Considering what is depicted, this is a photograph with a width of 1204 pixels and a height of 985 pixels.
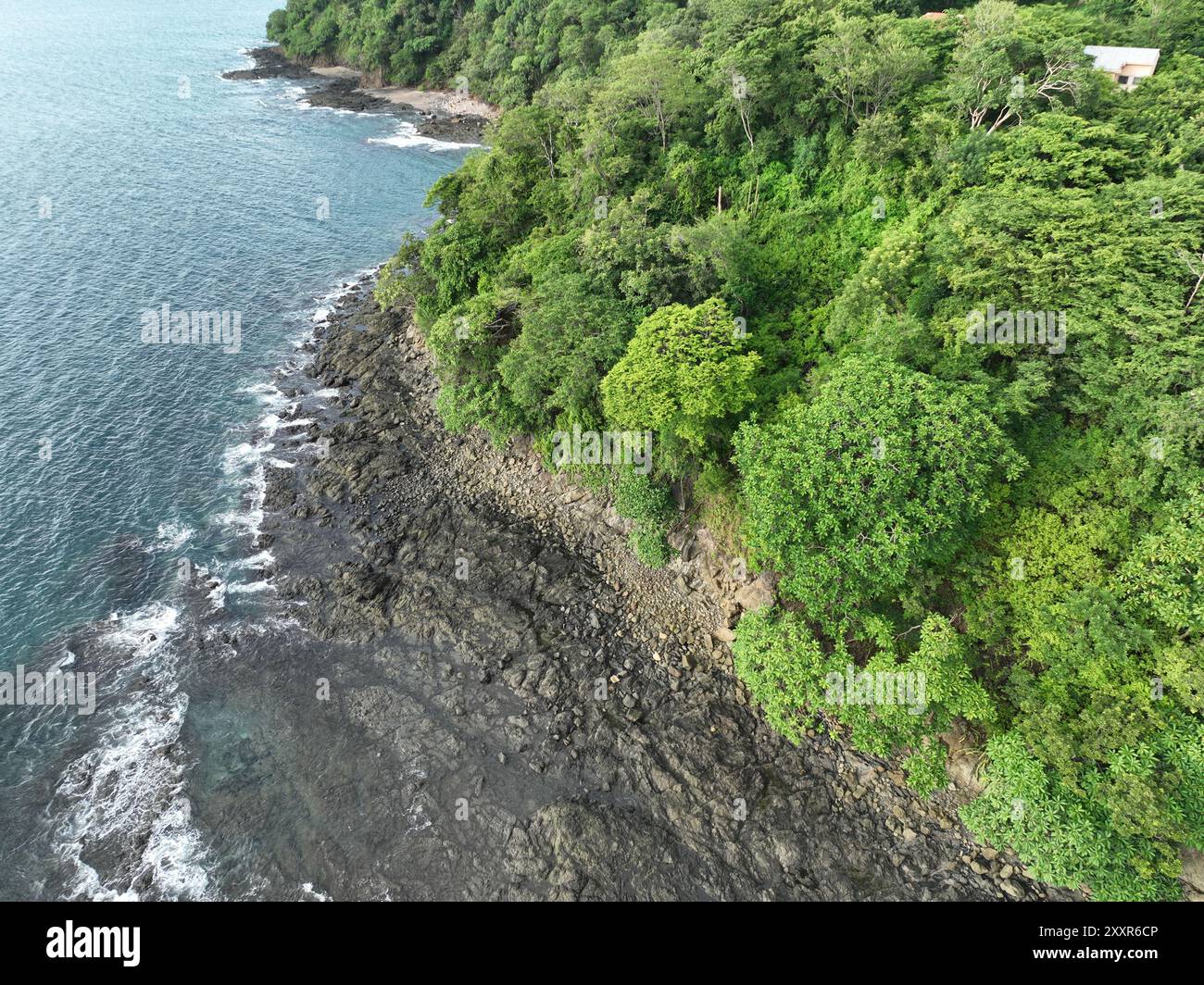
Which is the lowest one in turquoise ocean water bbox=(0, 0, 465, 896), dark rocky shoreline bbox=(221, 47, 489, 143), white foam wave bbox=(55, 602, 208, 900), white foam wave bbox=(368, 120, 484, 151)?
white foam wave bbox=(55, 602, 208, 900)

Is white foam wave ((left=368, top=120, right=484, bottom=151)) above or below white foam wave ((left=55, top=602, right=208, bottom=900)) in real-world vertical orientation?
above

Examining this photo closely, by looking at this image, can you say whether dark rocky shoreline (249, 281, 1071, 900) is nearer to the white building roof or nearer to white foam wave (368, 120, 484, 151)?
the white building roof

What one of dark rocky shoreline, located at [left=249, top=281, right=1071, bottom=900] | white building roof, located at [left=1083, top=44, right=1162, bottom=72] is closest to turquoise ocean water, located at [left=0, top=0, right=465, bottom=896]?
dark rocky shoreline, located at [left=249, top=281, right=1071, bottom=900]

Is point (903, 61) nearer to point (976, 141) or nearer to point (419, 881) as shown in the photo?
point (976, 141)

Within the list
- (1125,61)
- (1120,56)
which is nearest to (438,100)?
(1120,56)

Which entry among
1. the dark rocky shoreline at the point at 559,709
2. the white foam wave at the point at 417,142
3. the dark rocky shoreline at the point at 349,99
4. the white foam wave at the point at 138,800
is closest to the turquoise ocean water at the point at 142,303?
the white foam wave at the point at 138,800

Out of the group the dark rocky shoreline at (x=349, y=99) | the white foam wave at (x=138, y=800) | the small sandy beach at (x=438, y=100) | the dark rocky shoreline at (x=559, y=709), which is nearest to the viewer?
the white foam wave at (x=138, y=800)

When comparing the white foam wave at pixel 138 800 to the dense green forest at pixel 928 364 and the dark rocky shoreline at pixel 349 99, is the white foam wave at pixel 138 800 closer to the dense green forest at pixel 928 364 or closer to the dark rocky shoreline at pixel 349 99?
the dense green forest at pixel 928 364
